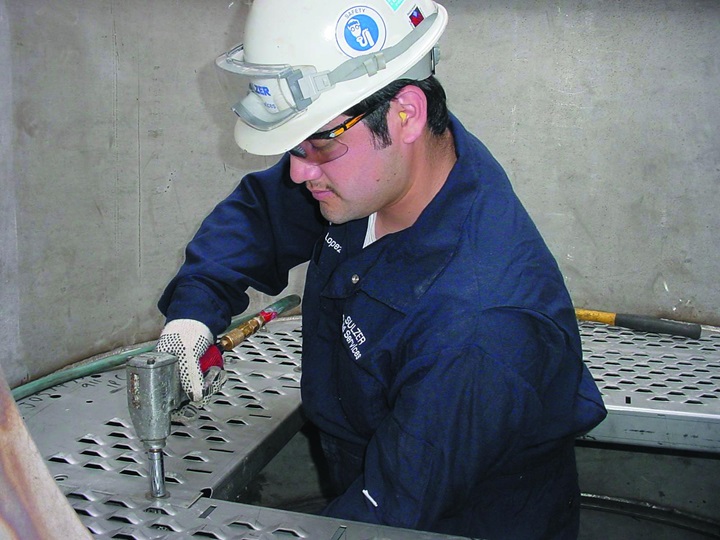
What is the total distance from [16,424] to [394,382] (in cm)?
57

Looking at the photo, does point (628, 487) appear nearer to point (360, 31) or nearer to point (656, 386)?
point (656, 386)

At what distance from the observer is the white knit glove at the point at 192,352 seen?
125 centimetres

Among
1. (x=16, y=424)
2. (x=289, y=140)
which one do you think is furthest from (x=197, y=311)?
(x=16, y=424)

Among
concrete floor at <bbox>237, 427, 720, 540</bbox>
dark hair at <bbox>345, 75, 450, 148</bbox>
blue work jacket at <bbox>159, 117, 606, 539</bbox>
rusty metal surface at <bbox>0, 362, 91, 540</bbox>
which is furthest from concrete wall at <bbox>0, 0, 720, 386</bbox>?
rusty metal surface at <bbox>0, 362, 91, 540</bbox>

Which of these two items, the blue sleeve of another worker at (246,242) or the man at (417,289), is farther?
the blue sleeve of another worker at (246,242)

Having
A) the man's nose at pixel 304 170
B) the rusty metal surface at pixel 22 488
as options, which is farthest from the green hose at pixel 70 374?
the rusty metal surface at pixel 22 488

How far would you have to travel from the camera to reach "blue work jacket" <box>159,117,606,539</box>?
0.99 meters

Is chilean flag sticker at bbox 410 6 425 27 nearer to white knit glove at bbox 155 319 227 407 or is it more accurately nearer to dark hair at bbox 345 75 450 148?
dark hair at bbox 345 75 450 148

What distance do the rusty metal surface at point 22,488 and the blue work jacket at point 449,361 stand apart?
505 millimetres

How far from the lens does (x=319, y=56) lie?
1.03 meters

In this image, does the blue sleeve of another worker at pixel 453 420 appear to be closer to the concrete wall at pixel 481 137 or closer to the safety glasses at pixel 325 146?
the safety glasses at pixel 325 146

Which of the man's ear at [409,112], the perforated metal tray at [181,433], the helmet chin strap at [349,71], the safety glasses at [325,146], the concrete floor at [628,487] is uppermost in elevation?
the helmet chin strap at [349,71]

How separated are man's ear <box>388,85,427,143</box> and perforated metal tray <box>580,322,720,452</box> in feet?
2.46

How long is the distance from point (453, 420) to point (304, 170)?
0.39 m
